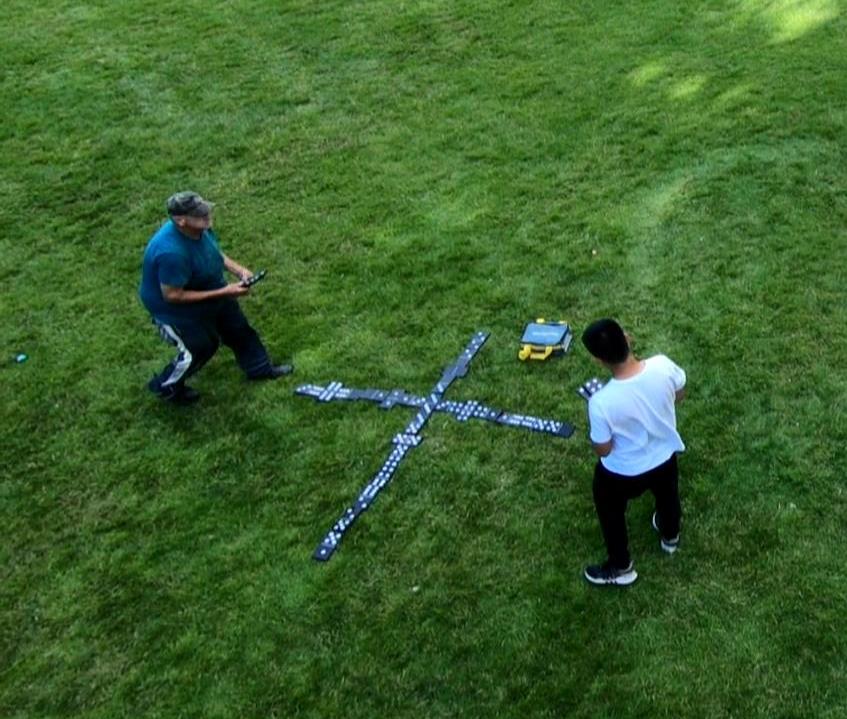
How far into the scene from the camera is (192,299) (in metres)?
6.35

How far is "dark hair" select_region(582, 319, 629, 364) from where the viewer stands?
4441mm

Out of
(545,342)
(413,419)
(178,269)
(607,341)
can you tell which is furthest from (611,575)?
(178,269)

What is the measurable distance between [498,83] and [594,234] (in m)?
3.26

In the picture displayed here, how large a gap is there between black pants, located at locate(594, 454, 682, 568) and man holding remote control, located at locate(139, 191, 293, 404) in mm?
2900

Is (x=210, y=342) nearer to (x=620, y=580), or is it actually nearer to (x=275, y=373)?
(x=275, y=373)

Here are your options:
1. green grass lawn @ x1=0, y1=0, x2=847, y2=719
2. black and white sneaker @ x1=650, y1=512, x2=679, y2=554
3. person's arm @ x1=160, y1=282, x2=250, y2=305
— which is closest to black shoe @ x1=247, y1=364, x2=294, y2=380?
green grass lawn @ x1=0, y1=0, x2=847, y2=719

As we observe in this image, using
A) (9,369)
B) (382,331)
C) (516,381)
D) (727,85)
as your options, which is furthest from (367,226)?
(727,85)

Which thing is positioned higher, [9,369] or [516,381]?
[9,369]

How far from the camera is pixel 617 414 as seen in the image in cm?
459

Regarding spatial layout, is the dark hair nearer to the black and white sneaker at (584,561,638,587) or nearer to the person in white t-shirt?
the person in white t-shirt

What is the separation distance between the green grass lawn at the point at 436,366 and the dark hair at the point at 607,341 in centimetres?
149

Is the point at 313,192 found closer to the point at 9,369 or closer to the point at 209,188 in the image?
the point at 209,188

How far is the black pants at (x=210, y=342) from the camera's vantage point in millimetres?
Answer: 6645

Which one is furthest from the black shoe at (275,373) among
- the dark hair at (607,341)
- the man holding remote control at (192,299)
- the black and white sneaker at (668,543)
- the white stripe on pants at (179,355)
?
the dark hair at (607,341)
